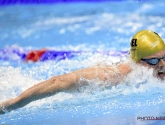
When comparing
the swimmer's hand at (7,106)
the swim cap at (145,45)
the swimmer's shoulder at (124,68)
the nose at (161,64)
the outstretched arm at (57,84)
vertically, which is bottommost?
the swimmer's hand at (7,106)

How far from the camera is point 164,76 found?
2523mm

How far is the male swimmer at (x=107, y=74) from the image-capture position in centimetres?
248

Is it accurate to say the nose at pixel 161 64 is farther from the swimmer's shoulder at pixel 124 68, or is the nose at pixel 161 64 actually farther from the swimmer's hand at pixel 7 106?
the swimmer's hand at pixel 7 106

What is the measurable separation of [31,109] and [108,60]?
0.60 meters

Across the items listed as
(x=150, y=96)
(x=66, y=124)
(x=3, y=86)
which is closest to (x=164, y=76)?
(x=150, y=96)

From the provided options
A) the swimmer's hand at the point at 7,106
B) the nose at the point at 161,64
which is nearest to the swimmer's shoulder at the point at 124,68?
the nose at the point at 161,64

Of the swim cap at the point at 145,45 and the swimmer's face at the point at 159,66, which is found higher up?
the swim cap at the point at 145,45

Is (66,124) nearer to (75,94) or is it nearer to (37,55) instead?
(75,94)

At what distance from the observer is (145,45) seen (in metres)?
2.49

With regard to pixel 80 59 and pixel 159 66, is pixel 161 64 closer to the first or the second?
pixel 159 66

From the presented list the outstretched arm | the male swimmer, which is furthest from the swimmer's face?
the outstretched arm

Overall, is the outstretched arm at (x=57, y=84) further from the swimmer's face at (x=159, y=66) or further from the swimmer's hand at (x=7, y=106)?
the swimmer's face at (x=159, y=66)

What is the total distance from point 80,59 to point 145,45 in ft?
1.79

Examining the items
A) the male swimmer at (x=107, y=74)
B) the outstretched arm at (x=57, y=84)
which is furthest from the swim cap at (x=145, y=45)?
the outstretched arm at (x=57, y=84)
